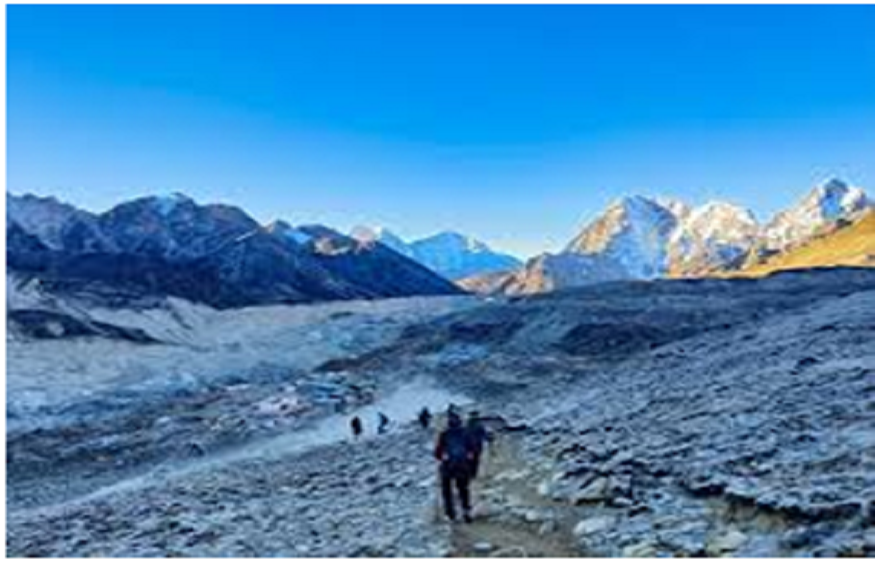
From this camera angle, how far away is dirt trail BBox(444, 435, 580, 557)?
1961cm

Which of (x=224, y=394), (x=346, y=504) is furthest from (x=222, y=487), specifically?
(x=224, y=394)

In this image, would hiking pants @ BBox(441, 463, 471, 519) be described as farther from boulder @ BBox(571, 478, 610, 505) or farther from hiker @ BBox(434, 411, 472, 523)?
boulder @ BBox(571, 478, 610, 505)

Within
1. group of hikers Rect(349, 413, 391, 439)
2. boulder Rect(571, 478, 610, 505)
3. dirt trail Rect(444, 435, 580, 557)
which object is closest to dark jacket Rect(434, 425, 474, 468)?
dirt trail Rect(444, 435, 580, 557)

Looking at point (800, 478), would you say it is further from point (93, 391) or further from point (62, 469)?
point (93, 391)

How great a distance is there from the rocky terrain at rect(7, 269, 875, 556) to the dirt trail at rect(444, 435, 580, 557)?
0.07 m

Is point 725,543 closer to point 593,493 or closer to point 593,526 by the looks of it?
point 593,526

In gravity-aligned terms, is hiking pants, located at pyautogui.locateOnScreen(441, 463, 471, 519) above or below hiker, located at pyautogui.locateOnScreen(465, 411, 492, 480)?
below

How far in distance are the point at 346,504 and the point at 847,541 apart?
12701 mm

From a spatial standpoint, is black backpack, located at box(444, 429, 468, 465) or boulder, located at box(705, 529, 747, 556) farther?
black backpack, located at box(444, 429, 468, 465)

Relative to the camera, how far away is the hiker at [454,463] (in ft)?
71.9

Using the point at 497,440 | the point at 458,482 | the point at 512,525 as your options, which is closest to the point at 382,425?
the point at 497,440

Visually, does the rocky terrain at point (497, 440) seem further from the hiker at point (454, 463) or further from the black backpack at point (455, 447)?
the black backpack at point (455, 447)

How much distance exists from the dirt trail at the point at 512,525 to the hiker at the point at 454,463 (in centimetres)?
39

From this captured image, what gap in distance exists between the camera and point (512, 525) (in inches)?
851
